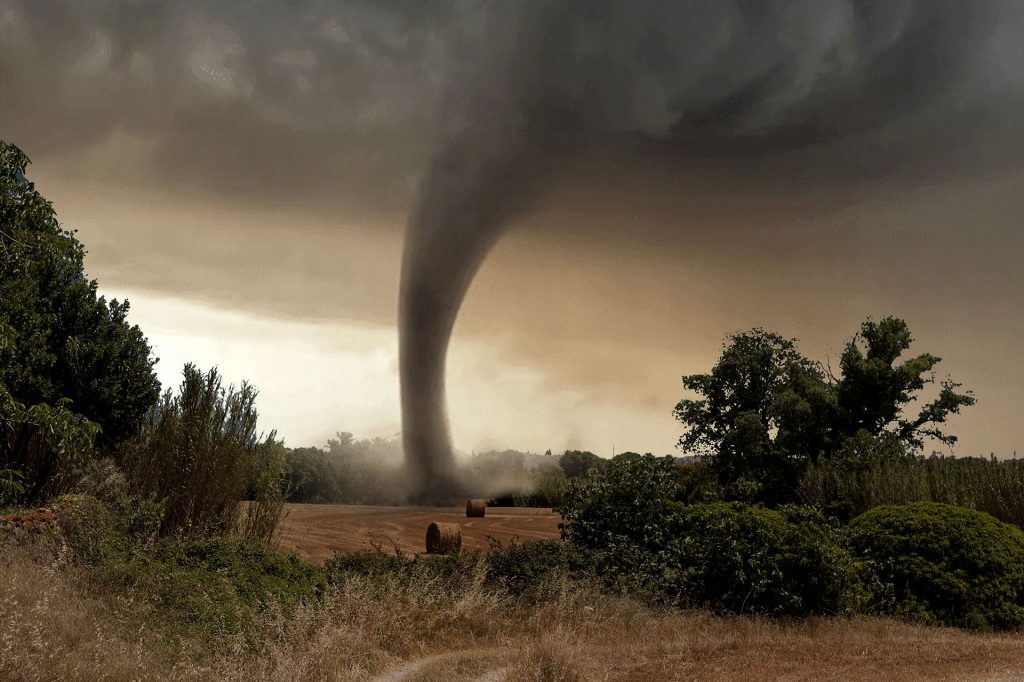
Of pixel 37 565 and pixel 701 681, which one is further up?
pixel 37 565

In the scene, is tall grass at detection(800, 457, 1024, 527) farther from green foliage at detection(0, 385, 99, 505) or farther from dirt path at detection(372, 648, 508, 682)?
green foliage at detection(0, 385, 99, 505)

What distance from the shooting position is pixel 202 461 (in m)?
15.1

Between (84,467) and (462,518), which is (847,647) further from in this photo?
(462,518)

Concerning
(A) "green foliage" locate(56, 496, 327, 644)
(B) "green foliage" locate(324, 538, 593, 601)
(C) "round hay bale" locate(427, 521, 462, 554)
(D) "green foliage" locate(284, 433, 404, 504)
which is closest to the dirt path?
(A) "green foliage" locate(56, 496, 327, 644)

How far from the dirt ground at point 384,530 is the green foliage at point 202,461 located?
1652 mm

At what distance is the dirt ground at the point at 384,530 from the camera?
1998cm

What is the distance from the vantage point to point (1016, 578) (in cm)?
1355

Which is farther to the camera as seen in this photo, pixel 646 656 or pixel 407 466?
pixel 407 466

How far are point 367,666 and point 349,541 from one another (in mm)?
12648

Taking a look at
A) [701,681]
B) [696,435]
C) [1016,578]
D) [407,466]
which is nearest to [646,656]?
[701,681]

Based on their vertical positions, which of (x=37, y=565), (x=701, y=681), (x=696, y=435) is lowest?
(x=701, y=681)

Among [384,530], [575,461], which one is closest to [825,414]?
[384,530]

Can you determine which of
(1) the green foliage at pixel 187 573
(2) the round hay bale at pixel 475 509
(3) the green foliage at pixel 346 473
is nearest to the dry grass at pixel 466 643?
(1) the green foliage at pixel 187 573

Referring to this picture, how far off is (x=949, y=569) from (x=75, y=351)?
60.9 feet
